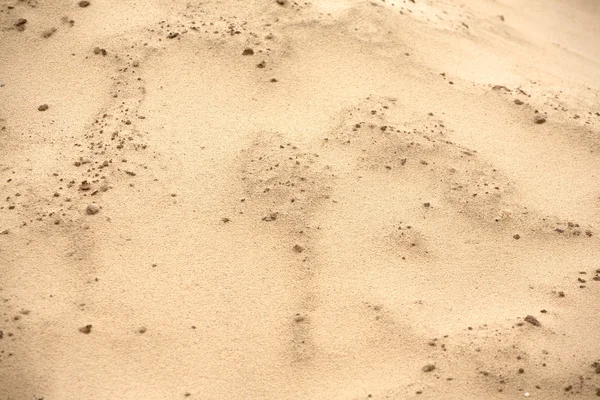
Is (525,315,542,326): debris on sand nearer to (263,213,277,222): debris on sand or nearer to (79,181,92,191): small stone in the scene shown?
(263,213,277,222): debris on sand

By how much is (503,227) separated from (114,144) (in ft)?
6.12

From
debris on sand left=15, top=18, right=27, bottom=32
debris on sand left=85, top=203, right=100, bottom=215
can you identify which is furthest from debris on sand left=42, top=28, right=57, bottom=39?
debris on sand left=85, top=203, right=100, bottom=215

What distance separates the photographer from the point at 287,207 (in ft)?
11.6

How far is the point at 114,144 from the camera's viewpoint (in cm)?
369

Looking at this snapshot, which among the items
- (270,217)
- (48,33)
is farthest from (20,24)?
(270,217)

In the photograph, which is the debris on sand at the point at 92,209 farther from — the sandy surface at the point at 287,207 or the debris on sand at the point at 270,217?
the debris on sand at the point at 270,217

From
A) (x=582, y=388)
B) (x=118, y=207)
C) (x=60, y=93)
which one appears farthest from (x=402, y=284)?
(x=60, y=93)

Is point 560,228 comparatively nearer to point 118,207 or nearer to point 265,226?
point 265,226

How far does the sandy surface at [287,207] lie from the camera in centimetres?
305

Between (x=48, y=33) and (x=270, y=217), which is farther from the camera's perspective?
(x=48, y=33)

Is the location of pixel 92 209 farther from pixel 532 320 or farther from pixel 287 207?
pixel 532 320

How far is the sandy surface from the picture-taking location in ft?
10.0

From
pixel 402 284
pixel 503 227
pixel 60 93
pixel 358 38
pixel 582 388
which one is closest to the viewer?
pixel 582 388

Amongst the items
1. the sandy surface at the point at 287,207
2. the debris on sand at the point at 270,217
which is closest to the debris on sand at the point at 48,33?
the sandy surface at the point at 287,207
